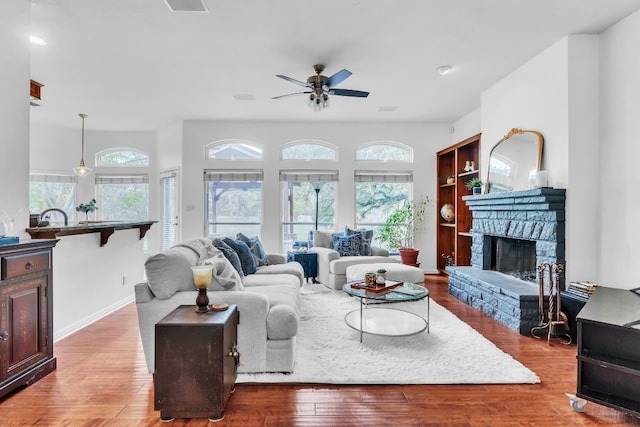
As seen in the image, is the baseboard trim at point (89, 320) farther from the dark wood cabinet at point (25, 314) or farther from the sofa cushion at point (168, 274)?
the sofa cushion at point (168, 274)

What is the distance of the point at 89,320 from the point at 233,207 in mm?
3269

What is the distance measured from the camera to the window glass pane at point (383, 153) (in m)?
6.80

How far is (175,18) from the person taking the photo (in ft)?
10.1

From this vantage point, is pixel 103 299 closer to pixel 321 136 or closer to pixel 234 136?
pixel 234 136

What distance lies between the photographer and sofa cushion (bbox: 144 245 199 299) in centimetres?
251

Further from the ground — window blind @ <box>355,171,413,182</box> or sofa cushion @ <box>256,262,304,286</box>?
window blind @ <box>355,171,413,182</box>

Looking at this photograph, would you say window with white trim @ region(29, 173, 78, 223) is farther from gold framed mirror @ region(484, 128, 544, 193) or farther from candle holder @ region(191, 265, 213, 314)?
gold framed mirror @ region(484, 128, 544, 193)

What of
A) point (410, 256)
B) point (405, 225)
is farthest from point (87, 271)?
point (405, 225)

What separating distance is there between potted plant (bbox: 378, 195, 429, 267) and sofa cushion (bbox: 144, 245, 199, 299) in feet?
14.9

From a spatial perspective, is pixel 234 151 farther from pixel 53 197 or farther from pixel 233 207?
Result: pixel 53 197

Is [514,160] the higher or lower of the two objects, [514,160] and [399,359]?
the higher

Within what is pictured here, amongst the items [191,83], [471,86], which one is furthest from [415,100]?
[191,83]

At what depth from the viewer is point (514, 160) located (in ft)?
13.5

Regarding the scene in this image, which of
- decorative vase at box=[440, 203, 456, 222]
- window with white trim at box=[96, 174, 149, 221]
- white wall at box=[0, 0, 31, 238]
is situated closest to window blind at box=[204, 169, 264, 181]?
window with white trim at box=[96, 174, 149, 221]
